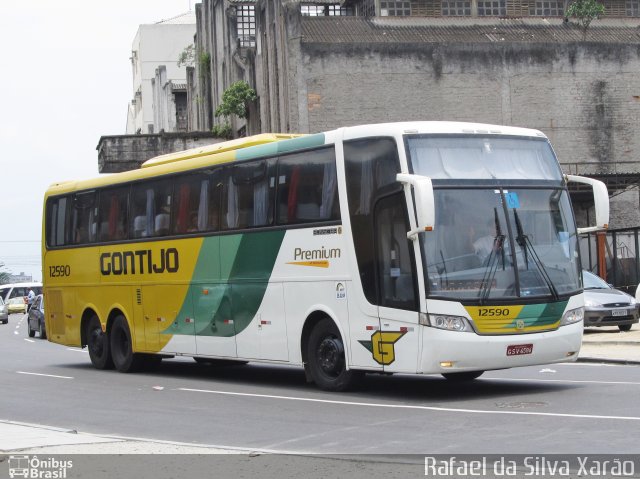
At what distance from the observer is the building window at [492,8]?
60.3 meters

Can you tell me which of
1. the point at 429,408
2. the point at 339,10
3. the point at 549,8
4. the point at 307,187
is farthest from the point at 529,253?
the point at 339,10

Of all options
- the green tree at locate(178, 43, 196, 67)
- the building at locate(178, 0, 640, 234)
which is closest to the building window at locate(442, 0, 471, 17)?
the building at locate(178, 0, 640, 234)

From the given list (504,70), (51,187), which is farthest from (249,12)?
(51,187)

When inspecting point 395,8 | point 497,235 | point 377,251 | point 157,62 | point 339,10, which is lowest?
point 377,251

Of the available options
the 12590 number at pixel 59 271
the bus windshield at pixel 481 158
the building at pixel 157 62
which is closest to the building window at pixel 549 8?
the 12590 number at pixel 59 271

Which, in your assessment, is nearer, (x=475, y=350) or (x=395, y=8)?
(x=475, y=350)

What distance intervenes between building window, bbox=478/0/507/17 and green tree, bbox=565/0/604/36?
3301 mm

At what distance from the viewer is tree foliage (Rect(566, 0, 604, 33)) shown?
58438 millimetres

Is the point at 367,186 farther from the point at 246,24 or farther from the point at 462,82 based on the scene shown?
the point at 246,24

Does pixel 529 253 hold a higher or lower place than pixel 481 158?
lower

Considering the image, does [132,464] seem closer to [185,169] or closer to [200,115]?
[185,169]

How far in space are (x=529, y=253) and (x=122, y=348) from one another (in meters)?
10.1

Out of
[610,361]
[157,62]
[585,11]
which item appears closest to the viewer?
[610,361]

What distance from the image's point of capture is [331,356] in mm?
16359
